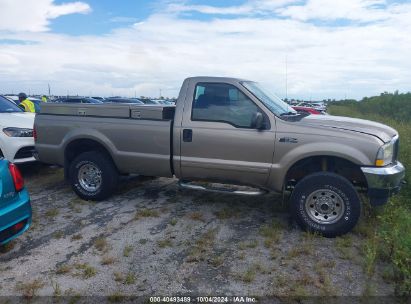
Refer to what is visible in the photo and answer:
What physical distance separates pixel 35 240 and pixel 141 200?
6.26ft

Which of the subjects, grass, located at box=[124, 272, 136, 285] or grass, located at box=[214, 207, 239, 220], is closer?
grass, located at box=[124, 272, 136, 285]

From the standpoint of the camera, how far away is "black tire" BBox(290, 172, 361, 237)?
14.2 ft

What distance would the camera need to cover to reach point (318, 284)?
11.0 ft

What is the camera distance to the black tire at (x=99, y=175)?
18.5 ft

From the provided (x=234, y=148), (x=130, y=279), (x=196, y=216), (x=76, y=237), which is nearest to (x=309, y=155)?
(x=234, y=148)

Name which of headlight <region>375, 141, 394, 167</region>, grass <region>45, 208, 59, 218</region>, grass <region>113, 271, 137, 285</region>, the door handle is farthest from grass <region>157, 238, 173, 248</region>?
headlight <region>375, 141, 394, 167</region>

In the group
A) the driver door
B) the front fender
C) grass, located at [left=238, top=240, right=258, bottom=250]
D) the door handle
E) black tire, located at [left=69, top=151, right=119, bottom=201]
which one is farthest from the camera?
black tire, located at [left=69, top=151, right=119, bottom=201]

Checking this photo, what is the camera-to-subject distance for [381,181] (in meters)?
4.21

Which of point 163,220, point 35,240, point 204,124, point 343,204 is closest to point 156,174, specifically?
point 163,220

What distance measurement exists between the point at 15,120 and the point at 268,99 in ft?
16.1

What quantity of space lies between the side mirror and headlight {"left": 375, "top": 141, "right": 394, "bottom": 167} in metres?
1.40

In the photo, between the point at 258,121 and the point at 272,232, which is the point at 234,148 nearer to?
the point at 258,121

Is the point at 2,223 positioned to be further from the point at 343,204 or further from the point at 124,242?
the point at 343,204

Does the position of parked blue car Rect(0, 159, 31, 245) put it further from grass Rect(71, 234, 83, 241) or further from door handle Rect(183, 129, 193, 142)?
door handle Rect(183, 129, 193, 142)
